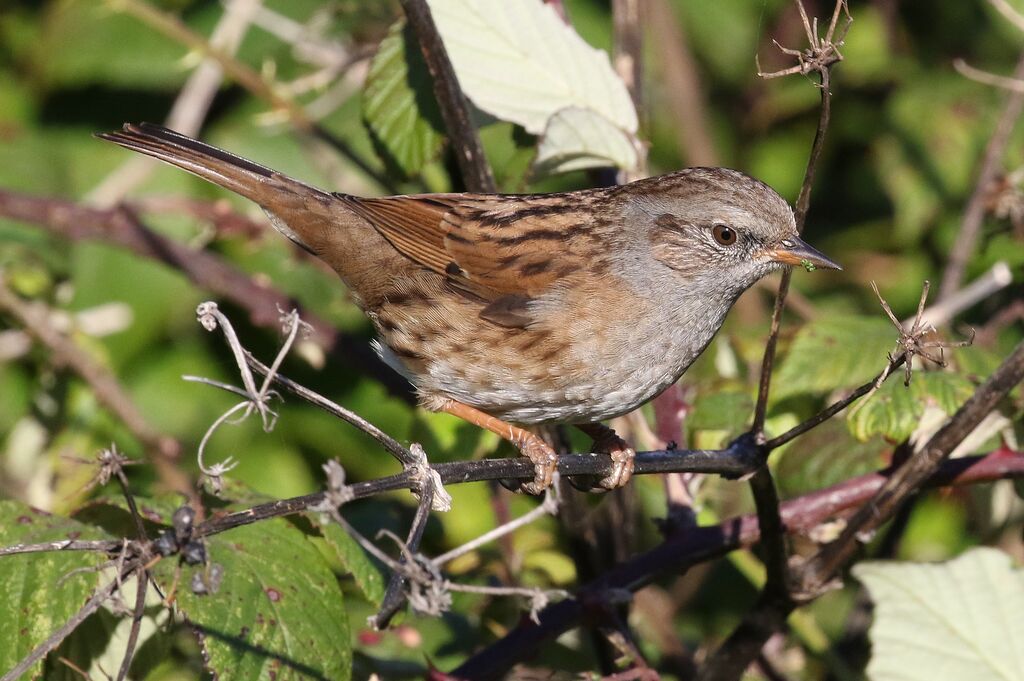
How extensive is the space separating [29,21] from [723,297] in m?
3.43

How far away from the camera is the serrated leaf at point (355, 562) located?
2195 millimetres

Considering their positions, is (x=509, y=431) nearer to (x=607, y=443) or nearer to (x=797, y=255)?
(x=607, y=443)

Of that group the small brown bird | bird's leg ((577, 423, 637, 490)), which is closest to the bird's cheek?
the small brown bird

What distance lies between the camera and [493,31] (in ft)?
9.23

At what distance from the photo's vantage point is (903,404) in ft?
7.84

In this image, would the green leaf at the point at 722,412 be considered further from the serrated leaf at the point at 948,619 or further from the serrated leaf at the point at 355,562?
the serrated leaf at the point at 355,562

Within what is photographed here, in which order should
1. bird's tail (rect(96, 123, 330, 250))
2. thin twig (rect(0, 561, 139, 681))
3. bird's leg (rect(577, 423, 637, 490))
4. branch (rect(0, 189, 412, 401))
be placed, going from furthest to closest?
branch (rect(0, 189, 412, 401)), bird's tail (rect(96, 123, 330, 250)), bird's leg (rect(577, 423, 637, 490)), thin twig (rect(0, 561, 139, 681))

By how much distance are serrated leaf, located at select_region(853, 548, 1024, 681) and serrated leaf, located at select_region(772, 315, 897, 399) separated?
0.48 metres

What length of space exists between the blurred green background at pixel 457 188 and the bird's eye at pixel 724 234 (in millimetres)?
286

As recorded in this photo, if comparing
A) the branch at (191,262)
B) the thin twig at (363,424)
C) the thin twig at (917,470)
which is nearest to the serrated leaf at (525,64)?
the branch at (191,262)

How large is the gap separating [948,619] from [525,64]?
1486mm

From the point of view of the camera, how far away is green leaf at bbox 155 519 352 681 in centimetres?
193

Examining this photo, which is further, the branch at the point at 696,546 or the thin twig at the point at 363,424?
the branch at the point at 696,546

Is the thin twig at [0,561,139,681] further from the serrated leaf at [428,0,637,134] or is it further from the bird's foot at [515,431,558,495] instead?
the serrated leaf at [428,0,637,134]
